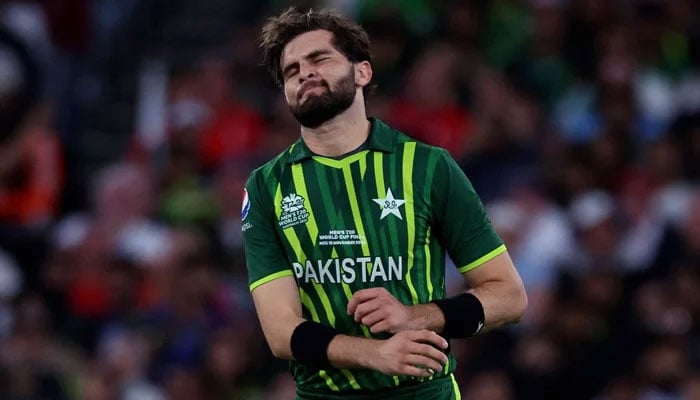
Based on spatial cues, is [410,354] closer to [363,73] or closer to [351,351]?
[351,351]

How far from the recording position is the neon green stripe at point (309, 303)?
5.03 m

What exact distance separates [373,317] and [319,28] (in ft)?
3.57

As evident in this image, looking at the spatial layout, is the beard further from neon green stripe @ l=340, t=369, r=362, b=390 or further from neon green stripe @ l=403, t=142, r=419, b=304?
neon green stripe @ l=340, t=369, r=362, b=390

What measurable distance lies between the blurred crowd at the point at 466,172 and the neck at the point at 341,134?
3952 mm

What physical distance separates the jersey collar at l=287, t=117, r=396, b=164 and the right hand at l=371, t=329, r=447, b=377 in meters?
0.73

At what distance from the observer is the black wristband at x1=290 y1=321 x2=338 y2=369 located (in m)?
4.79

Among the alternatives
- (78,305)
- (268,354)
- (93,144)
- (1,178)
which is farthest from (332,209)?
(93,144)

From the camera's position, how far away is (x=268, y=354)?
9617 millimetres

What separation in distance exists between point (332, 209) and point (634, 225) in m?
5.03

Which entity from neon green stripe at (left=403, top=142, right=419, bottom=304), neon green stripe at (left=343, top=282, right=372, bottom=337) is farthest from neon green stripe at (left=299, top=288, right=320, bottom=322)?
neon green stripe at (left=403, top=142, right=419, bottom=304)

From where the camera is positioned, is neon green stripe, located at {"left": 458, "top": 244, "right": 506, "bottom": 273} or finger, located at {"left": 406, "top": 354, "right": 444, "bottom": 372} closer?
finger, located at {"left": 406, "top": 354, "right": 444, "bottom": 372}

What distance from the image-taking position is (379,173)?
198 inches

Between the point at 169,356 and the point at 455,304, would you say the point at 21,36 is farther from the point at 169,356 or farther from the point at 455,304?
the point at 455,304

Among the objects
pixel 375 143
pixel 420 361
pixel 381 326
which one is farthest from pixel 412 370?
pixel 375 143
